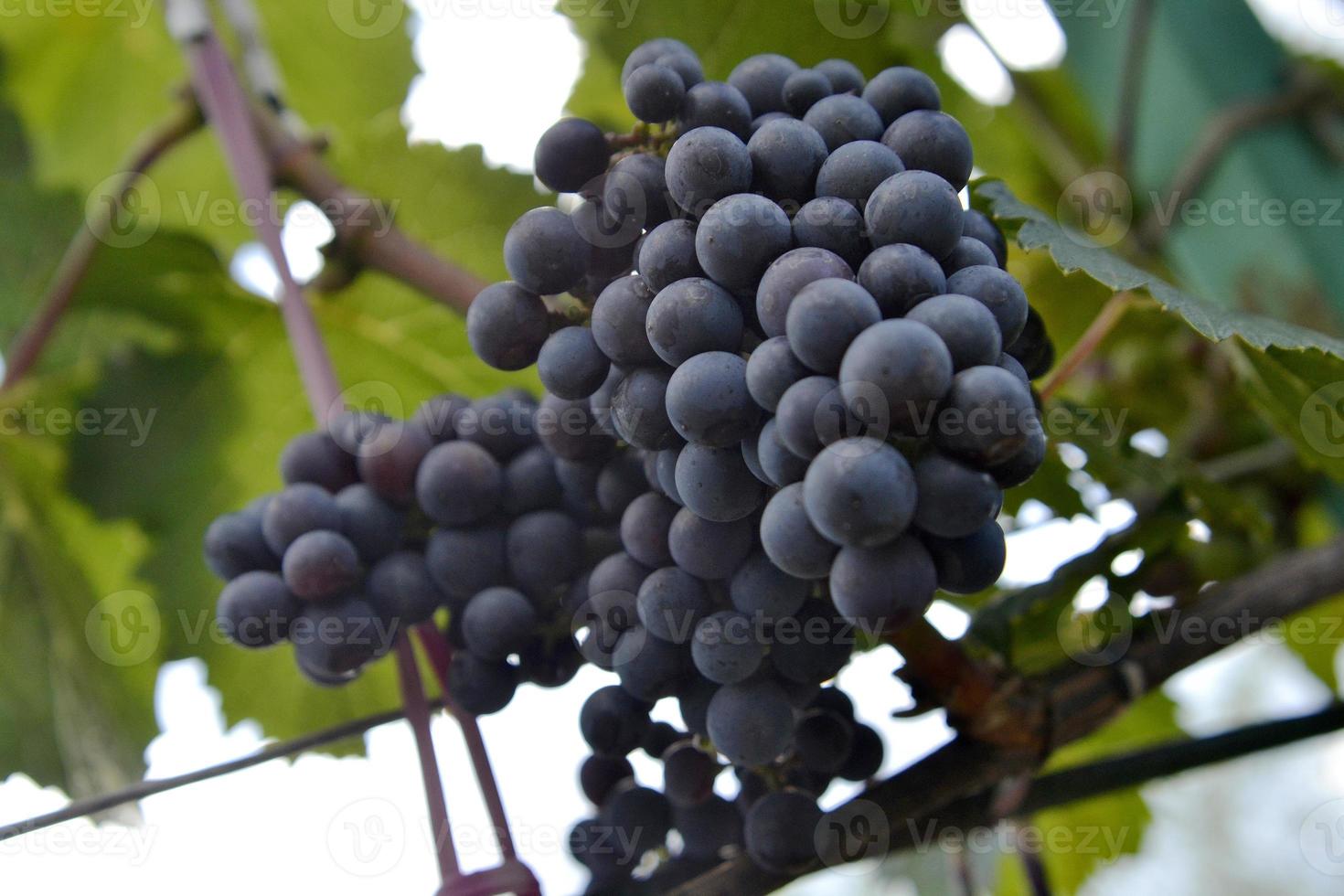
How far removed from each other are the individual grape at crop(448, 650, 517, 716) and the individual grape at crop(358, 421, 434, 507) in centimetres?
11

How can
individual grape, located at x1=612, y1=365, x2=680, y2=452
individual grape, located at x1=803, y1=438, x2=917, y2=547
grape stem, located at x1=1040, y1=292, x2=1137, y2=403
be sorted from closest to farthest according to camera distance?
individual grape, located at x1=803, y1=438, x2=917, y2=547 → individual grape, located at x1=612, y1=365, x2=680, y2=452 → grape stem, located at x1=1040, y1=292, x2=1137, y2=403

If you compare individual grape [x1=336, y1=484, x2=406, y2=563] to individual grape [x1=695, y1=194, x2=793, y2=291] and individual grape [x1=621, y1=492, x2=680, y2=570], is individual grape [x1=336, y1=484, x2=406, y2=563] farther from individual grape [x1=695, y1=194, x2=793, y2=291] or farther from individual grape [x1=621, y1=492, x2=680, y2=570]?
individual grape [x1=695, y1=194, x2=793, y2=291]

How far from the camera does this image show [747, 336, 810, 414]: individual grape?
49 centimetres

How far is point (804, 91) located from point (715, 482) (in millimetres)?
251

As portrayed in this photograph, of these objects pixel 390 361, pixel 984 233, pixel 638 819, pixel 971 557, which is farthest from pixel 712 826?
pixel 390 361

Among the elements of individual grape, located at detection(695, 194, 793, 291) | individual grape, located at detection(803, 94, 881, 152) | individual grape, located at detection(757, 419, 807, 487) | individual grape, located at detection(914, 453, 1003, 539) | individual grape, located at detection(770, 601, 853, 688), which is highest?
individual grape, located at detection(803, 94, 881, 152)

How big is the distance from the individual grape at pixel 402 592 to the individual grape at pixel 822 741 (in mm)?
234

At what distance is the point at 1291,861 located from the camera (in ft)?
22.3

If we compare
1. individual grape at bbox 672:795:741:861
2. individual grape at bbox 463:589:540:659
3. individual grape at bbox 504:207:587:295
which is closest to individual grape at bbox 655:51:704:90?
individual grape at bbox 504:207:587:295

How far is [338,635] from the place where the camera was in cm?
67

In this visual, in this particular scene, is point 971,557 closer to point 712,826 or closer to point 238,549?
point 712,826

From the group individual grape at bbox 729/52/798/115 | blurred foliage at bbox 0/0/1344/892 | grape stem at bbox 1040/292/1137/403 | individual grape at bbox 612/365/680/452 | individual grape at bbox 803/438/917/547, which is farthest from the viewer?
blurred foliage at bbox 0/0/1344/892

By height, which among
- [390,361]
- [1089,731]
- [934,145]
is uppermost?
[390,361]

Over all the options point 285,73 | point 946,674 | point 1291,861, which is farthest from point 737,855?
point 1291,861
